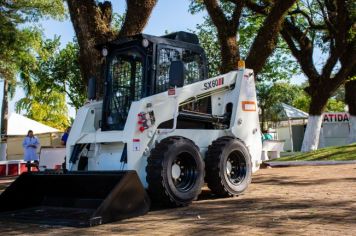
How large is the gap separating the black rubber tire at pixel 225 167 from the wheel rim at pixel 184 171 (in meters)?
0.51

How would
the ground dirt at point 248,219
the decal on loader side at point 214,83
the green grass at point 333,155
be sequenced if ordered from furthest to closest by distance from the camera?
1. the green grass at point 333,155
2. the decal on loader side at point 214,83
3. the ground dirt at point 248,219

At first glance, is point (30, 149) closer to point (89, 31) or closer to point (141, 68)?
point (89, 31)

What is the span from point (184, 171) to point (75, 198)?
1.83 meters

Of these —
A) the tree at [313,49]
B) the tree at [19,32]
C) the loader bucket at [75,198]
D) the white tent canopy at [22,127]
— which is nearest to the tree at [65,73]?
the white tent canopy at [22,127]

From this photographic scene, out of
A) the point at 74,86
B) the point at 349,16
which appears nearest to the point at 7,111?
the point at 74,86

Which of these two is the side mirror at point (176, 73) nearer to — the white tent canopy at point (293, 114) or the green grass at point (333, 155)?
the green grass at point (333, 155)

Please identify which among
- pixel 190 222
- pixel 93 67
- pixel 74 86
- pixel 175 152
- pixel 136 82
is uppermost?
pixel 74 86

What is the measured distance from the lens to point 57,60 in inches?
1582

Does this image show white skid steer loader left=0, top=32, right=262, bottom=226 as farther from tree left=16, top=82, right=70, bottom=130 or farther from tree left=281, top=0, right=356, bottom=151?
tree left=16, top=82, right=70, bottom=130

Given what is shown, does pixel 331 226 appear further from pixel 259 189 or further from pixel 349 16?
pixel 349 16

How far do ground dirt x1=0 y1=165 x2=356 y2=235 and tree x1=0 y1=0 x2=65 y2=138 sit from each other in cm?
1482

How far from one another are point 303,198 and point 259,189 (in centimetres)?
179

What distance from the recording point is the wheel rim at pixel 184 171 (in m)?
7.90

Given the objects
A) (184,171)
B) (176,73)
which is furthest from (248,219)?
(176,73)
